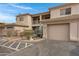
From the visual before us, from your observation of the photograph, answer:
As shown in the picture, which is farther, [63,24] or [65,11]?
[65,11]

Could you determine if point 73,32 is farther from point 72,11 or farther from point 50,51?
point 50,51

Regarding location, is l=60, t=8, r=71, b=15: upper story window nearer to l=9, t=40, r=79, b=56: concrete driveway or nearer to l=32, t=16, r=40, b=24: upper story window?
l=9, t=40, r=79, b=56: concrete driveway

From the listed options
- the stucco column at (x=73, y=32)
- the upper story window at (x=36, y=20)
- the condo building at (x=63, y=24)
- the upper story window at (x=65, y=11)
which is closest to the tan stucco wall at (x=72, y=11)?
the condo building at (x=63, y=24)

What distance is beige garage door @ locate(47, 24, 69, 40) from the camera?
9.60 m

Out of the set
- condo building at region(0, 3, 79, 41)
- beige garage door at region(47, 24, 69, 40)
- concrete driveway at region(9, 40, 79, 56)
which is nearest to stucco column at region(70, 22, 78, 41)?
condo building at region(0, 3, 79, 41)

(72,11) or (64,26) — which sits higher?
(72,11)

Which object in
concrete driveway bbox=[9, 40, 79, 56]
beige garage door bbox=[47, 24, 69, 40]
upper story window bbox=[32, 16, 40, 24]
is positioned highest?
upper story window bbox=[32, 16, 40, 24]

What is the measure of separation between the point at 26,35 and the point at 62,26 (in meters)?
4.72

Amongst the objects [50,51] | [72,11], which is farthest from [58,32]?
[50,51]

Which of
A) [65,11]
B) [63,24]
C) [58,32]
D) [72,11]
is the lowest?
[58,32]

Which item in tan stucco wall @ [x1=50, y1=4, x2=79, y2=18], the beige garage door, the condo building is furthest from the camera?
tan stucco wall @ [x1=50, y1=4, x2=79, y2=18]

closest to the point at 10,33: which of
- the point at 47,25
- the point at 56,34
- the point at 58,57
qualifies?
the point at 47,25

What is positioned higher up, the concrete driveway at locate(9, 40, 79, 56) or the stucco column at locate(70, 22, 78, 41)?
the stucco column at locate(70, 22, 78, 41)

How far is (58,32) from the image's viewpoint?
393 inches
